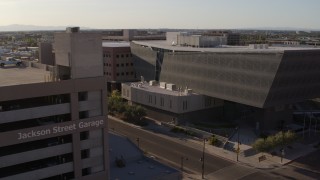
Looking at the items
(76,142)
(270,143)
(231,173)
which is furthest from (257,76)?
(76,142)

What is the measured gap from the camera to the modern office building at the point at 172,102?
314 feet

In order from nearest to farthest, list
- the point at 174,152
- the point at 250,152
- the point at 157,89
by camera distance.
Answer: the point at 250,152 < the point at 174,152 < the point at 157,89

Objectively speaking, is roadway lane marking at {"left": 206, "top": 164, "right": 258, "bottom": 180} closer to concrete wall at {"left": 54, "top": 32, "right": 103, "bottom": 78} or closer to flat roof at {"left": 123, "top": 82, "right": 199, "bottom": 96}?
concrete wall at {"left": 54, "top": 32, "right": 103, "bottom": 78}

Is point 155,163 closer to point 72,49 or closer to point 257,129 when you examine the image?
point 72,49

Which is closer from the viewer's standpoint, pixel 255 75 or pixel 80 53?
pixel 80 53

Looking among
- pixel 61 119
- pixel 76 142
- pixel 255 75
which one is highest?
pixel 255 75

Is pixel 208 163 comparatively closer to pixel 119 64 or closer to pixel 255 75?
pixel 255 75

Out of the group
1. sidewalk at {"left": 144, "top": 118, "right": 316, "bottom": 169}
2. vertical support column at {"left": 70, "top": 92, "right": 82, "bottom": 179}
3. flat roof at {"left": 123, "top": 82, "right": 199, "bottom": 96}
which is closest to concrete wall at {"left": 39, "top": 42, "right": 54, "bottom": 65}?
vertical support column at {"left": 70, "top": 92, "right": 82, "bottom": 179}

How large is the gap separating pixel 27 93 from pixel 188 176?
32.2 meters

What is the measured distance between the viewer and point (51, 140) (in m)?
47.6

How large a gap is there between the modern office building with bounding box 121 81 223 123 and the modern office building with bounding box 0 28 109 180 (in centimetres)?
4618

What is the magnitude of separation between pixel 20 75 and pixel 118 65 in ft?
247

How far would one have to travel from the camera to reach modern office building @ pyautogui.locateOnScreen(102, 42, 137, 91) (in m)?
130

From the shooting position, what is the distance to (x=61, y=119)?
1880 inches
